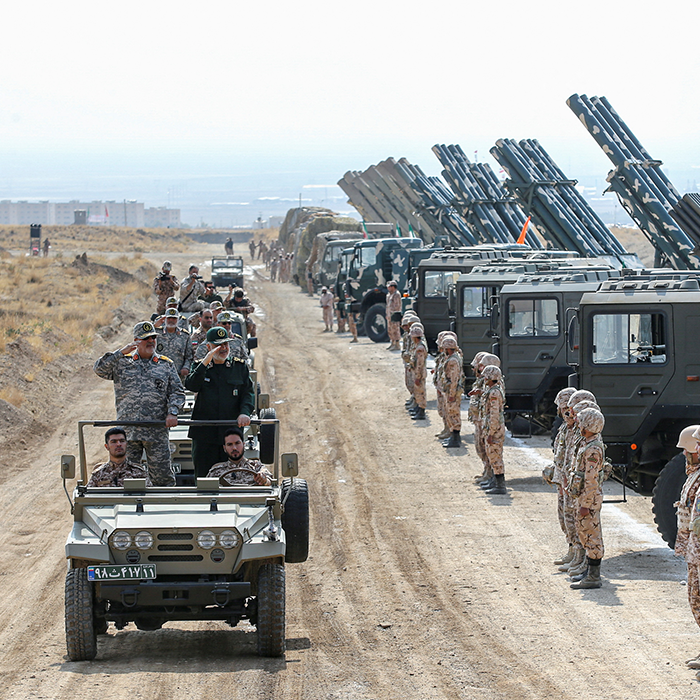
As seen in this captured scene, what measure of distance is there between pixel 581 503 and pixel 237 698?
368cm

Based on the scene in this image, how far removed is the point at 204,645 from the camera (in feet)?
25.2

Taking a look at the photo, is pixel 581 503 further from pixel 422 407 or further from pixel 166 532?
pixel 422 407

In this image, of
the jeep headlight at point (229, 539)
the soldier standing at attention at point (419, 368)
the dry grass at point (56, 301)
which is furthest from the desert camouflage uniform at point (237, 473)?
the dry grass at point (56, 301)

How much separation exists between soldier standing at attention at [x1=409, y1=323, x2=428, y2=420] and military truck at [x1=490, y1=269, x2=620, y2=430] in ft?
8.83

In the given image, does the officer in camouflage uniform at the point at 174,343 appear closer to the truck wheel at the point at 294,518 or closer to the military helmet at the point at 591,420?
the truck wheel at the point at 294,518

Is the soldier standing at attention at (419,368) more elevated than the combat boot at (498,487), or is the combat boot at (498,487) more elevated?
the soldier standing at attention at (419,368)

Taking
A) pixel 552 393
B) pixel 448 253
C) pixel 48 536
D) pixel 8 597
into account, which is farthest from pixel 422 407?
pixel 8 597

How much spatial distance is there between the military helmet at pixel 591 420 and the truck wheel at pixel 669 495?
1.29m

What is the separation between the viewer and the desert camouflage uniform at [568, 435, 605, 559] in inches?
352

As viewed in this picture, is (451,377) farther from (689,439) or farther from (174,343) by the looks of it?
(689,439)

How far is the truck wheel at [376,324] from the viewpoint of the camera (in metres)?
29.0

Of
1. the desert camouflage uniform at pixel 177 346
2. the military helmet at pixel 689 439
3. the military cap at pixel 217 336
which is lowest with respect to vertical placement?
the military helmet at pixel 689 439

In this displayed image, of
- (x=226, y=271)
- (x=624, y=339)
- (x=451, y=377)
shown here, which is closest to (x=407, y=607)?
(x=624, y=339)

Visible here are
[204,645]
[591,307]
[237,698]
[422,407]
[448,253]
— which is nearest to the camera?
[237,698]
